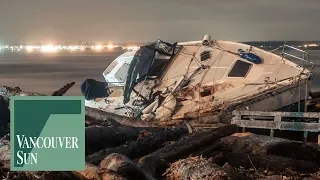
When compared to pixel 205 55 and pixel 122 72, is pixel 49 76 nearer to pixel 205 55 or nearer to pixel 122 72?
pixel 122 72

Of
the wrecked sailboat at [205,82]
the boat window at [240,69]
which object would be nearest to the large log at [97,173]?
the wrecked sailboat at [205,82]

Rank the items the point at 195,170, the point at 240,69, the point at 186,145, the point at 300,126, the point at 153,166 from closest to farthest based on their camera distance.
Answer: the point at 195,170, the point at 153,166, the point at 186,145, the point at 300,126, the point at 240,69

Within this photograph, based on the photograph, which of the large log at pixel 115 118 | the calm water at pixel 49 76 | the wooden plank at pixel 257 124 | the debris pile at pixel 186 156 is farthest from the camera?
the calm water at pixel 49 76

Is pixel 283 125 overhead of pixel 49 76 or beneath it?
overhead

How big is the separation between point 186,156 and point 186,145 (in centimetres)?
37

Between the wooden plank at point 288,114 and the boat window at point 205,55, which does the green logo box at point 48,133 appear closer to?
the wooden plank at point 288,114

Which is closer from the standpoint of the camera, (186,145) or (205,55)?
(186,145)

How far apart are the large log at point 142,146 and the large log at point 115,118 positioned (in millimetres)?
3198

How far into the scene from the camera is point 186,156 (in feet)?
38.8

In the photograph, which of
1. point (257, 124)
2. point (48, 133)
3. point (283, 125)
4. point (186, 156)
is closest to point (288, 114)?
point (283, 125)

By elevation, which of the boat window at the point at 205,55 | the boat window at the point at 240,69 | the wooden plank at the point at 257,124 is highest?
the boat window at the point at 205,55

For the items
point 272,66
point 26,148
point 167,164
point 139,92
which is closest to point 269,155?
point 167,164

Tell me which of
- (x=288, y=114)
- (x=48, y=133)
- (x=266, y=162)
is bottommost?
(x=266, y=162)

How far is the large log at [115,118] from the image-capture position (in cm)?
1722
